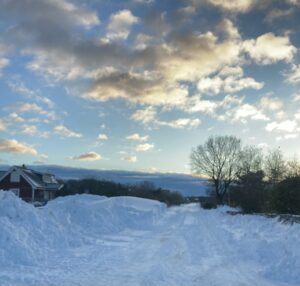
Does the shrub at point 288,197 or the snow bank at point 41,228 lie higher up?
the shrub at point 288,197

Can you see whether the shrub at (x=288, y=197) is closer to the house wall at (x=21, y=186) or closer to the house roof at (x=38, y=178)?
the house roof at (x=38, y=178)

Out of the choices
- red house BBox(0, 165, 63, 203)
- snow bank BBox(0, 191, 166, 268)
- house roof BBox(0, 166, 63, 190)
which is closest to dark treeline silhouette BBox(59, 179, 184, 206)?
house roof BBox(0, 166, 63, 190)

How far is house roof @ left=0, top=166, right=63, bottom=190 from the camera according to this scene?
5646 cm

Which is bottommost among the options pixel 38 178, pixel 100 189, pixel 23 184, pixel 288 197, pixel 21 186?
pixel 100 189

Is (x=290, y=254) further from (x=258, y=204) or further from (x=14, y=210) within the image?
(x=258, y=204)

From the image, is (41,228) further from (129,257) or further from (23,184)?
(23,184)

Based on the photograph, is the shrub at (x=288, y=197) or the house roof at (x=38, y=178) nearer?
the shrub at (x=288, y=197)

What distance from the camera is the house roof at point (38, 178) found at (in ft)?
185

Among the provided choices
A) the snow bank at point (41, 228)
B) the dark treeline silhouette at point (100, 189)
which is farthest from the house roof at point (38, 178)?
the snow bank at point (41, 228)

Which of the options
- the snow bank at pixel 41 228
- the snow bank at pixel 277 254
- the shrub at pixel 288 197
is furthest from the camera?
the shrub at pixel 288 197

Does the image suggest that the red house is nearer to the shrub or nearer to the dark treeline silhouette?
the dark treeline silhouette

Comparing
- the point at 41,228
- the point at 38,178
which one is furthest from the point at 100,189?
the point at 41,228

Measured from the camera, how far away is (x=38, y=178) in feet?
199

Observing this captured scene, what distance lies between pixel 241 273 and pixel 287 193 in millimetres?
18036
